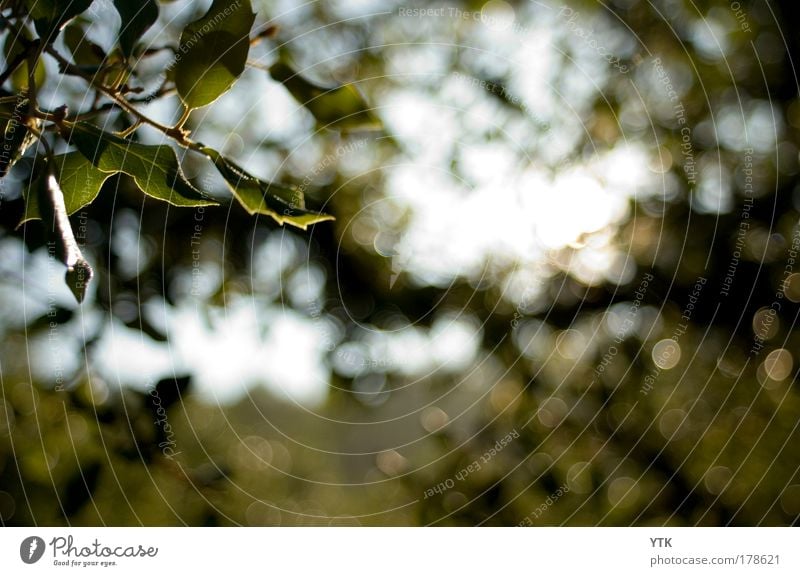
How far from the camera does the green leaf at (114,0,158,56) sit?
1.77 ft

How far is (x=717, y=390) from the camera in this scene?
170cm

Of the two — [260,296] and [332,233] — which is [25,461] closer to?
[260,296]

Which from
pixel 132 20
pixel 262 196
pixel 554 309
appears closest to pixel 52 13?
pixel 132 20

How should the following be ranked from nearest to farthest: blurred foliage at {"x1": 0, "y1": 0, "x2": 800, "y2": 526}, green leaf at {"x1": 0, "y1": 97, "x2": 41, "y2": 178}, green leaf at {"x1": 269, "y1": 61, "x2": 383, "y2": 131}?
green leaf at {"x1": 0, "y1": 97, "x2": 41, "y2": 178}, green leaf at {"x1": 269, "y1": 61, "x2": 383, "y2": 131}, blurred foliage at {"x1": 0, "y1": 0, "x2": 800, "y2": 526}

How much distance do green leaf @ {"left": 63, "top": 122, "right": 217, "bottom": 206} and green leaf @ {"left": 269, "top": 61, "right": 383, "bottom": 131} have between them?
0.63ft

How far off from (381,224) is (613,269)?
450 millimetres

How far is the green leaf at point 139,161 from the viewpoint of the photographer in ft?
1.54

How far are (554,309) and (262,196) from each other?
1099mm

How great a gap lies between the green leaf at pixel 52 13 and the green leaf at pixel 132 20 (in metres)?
0.04

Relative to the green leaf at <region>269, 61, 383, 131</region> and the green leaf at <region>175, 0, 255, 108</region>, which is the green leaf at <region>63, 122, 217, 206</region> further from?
the green leaf at <region>269, 61, 383, 131</region>

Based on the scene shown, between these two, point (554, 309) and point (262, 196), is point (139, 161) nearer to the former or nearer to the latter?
point (262, 196)

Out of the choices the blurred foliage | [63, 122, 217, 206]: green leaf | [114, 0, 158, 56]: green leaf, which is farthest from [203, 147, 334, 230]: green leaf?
the blurred foliage

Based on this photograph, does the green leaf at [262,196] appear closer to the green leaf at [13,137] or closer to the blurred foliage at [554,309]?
the green leaf at [13,137]

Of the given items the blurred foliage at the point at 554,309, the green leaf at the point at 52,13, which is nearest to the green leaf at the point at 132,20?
the green leaf at the point at 52,13
